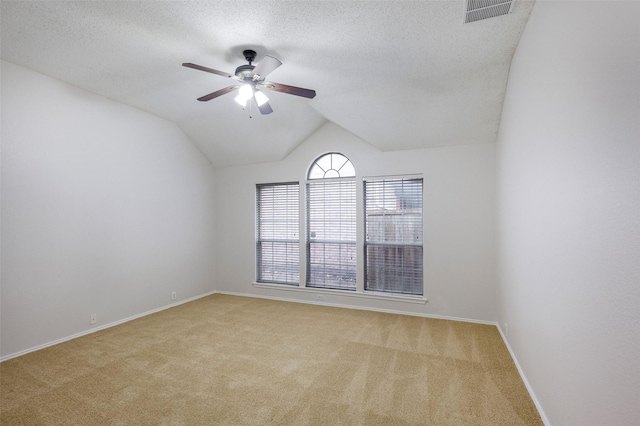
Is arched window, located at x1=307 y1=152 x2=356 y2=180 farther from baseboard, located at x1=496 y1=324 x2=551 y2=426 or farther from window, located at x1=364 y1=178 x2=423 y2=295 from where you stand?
baseboard, located at x1=496 y1=324 x2=551 y2=426

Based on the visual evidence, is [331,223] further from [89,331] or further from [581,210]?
[581,210]

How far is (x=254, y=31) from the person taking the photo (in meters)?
2.57

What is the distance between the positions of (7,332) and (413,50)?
4835 mm

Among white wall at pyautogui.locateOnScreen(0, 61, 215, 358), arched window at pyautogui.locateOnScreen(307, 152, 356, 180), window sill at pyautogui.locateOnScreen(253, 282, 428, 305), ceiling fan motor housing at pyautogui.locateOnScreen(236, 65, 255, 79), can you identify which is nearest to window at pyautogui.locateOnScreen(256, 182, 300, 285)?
window sill at pyautogui.locateOnScreen(253, 282, 428, 305)

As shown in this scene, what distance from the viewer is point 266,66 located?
8.35 ft

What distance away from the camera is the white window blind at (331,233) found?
4.92 meters

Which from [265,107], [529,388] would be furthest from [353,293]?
[265,107]

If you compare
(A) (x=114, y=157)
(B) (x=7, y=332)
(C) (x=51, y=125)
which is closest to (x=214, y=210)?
(A) (x=114, y=157)

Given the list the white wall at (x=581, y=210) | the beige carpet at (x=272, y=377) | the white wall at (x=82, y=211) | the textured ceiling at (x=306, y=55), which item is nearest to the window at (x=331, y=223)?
the textured ceiling at (x=306, y=55)

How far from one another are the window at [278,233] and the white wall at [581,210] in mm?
3553

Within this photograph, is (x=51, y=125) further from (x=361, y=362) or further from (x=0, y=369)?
(x=361, y=362)

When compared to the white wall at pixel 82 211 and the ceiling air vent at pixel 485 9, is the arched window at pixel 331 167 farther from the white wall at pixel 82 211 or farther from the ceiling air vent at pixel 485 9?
the ceiling air vent at pixel 485 9

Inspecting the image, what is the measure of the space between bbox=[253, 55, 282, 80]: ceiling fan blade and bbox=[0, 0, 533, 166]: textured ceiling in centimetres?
30

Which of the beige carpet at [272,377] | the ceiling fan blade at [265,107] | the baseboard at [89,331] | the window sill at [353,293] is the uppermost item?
the ceiling fan blade at [265,107]
